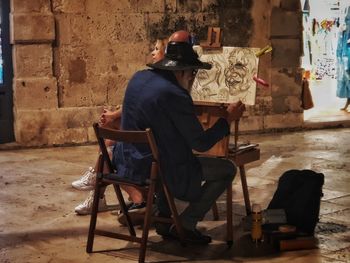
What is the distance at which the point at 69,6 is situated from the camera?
26.1 feet

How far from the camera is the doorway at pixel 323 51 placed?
10203 millimetres

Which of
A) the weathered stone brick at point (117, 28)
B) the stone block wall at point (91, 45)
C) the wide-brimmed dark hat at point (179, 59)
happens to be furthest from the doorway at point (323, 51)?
the wide-brimmed dark hat at point (179, 59)

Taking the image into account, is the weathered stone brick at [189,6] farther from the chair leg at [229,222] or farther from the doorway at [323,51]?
Result: the chair leg at [229,222]

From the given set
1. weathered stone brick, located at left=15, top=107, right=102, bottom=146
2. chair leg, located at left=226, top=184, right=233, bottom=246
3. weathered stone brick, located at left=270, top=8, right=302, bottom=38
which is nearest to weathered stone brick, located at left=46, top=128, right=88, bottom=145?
weathered stone brick, located at left=15, top=107, right=102, bottom=146

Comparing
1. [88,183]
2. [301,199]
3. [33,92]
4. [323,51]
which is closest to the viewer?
[301,199]

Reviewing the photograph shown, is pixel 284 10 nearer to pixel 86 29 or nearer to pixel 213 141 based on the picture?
pixel 86 29

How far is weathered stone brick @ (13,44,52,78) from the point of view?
308 inches

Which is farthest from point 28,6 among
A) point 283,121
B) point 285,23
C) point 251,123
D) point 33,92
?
point 283,121

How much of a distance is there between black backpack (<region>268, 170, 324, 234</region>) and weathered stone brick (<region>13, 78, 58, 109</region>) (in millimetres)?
4042

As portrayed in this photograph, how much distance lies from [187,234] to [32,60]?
13.8 feet

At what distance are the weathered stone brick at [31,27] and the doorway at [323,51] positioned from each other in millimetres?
3886

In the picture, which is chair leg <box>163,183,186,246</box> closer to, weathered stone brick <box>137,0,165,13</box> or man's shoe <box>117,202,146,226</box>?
man's shoe <box>117,202,146,226</box>

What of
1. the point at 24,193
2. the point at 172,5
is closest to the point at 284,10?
the point at 172,5

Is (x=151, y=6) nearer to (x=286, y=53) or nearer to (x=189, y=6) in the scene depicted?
(x=189, y=6)
